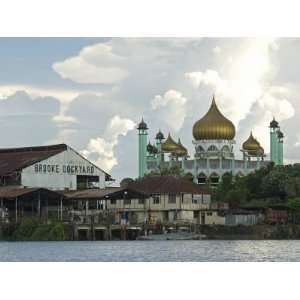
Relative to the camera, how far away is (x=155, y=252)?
141 feet

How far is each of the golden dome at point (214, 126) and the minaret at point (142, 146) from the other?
4861mm

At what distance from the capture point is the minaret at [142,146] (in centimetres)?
8831

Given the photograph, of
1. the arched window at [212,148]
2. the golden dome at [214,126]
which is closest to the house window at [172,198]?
the golden dome at [214,126]

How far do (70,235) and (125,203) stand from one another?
8.02 meters

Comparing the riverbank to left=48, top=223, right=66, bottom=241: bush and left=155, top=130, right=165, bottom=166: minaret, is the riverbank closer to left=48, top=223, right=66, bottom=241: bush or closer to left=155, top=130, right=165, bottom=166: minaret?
left=48, top=223, right=66, bottom=241: bush

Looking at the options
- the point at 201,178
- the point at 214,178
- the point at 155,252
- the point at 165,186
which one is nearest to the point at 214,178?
Answer: the point at 214,178

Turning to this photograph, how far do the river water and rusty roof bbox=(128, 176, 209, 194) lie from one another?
14.7 metres

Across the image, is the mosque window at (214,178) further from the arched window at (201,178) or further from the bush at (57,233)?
the bush at (57,233)

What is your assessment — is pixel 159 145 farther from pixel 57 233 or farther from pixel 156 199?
pixel 57 233

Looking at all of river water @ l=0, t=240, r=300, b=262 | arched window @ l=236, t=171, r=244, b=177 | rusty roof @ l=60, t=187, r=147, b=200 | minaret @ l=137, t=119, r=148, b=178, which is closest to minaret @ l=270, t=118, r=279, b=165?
arched window @ l=236, t=171, r=244, b=177

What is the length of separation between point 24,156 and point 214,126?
19845mm

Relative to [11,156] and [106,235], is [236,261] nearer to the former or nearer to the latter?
[106,235]

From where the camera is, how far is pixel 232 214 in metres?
62.9

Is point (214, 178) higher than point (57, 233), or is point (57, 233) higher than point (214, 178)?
point (214, 178)
